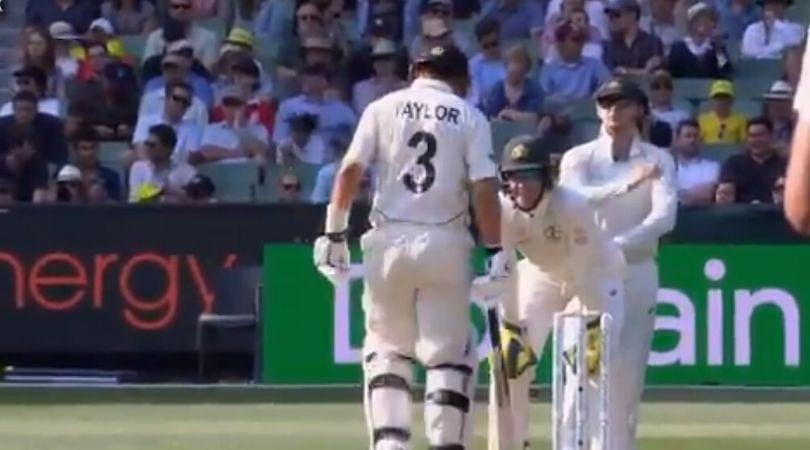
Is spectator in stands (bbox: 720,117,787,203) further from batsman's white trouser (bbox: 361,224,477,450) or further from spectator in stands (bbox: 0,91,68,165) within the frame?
batsman's white trouser (bbox: 361,224,477,450)

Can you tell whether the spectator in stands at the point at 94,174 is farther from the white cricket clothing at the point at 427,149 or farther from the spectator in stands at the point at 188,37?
the white cricket clothing at the point at 427,149

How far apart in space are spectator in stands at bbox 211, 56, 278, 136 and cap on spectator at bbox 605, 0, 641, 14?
2827 millimetres

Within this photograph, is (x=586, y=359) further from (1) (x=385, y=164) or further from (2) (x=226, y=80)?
(2) (x=226, y=80)

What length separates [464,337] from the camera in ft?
28.2

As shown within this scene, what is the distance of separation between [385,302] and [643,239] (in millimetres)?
1421

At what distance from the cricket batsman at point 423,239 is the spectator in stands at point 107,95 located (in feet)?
31.4

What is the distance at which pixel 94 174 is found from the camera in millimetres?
16922

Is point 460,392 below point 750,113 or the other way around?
below

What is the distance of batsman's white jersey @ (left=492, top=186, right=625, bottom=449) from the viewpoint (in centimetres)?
925

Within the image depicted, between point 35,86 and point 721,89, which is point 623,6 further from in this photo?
point 35,86

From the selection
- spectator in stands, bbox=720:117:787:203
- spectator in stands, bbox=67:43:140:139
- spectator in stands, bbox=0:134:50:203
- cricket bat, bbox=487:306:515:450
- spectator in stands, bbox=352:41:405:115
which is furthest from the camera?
spectator in stands, bbox=67:43:140:139

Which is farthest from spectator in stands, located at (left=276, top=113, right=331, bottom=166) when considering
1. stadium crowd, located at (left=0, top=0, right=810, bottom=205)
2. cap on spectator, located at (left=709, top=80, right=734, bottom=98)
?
cap on spectator, located at (left=709, top=80, right=734, bottom=98)

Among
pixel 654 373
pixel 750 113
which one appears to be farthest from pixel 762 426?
pixel 750 113

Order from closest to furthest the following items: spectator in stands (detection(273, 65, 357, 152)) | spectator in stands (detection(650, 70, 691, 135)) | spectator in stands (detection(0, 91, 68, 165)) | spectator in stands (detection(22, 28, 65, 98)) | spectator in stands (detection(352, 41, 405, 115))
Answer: spectator in stands (detection(650, 70, 691, 135)) → spectator in stands (detection(0, 91, 68, 165)) → spectator in stands (detection(273, 65, 357, 152)) → spectator in stands (detection(352, 41, 405, 115)) → spectator in stands (detection(22, 28, 65, 98))
